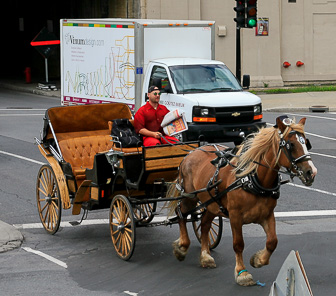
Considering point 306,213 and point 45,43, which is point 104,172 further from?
point 45,43

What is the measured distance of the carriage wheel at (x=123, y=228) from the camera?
9.96 meters

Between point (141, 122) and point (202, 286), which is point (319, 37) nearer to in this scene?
point (141, 122)

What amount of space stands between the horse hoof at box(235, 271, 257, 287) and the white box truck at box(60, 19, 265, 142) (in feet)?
28.7

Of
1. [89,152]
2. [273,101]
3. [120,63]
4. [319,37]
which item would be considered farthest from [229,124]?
[319,37]

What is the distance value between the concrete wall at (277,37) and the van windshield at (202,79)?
1322 centimetres

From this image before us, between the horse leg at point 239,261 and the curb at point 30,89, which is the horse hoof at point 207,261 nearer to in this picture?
the horse leg at point 239,261

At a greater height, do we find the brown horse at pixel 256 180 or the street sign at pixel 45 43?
the street sign at pixel 45 43

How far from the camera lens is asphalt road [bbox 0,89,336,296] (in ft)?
29.9

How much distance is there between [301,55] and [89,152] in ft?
75.2

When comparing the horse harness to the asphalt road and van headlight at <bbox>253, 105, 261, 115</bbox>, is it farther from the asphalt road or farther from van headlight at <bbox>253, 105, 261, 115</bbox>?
van headlight at <bbox>253, 105, 261, 115</bbox>

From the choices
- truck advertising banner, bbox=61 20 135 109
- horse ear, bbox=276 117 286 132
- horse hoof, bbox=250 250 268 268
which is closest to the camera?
horse ear, bbox=276 117 286 132

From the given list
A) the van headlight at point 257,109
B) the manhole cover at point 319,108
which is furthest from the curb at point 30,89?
the van headlight at point 257,109

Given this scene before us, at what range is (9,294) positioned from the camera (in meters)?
8.88

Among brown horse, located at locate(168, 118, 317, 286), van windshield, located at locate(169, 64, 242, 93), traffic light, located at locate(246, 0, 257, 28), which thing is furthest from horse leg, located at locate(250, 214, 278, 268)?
traffic light, located at locate(246, 0, 257, 28)
